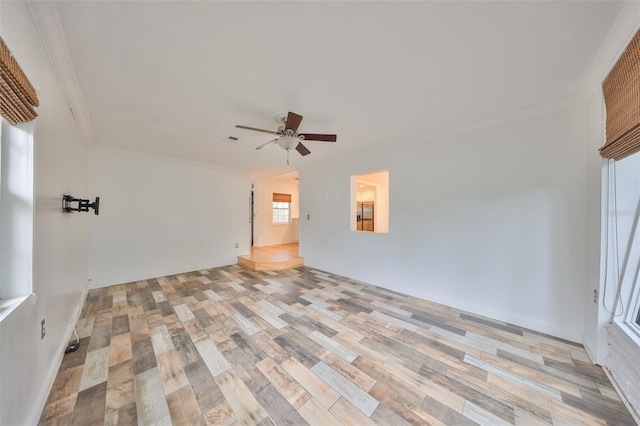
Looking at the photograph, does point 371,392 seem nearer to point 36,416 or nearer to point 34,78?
point 36,416

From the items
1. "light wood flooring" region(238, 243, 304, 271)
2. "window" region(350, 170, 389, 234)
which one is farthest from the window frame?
"window" region(350, 170, 389, 234)

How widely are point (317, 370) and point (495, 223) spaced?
2.56 metres

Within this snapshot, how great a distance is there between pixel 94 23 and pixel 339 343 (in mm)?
2992

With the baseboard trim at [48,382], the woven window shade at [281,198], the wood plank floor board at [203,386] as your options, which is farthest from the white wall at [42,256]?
the woven window shade at [281,198]

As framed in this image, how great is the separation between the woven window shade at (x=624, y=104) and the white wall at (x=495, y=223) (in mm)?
674

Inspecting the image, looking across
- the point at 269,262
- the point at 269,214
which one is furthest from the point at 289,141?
the point at 269,214

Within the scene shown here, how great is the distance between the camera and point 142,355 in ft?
6.20

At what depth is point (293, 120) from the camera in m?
2.22

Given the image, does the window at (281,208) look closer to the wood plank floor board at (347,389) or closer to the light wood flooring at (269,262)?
the light wood flooring at (269,262)

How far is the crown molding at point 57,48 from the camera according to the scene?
1.26 m

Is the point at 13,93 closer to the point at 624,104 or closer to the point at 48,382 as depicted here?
the point at 48,382

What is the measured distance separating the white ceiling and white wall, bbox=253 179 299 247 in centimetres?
427

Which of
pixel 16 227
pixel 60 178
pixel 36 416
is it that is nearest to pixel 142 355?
pixel 36 416

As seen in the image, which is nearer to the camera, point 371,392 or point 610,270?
point 371,392
